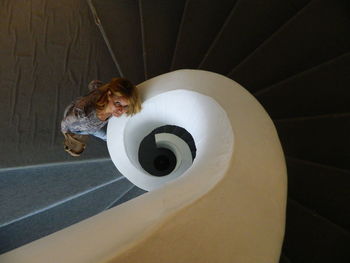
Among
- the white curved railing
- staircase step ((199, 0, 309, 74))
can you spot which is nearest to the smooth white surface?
the white curved railing

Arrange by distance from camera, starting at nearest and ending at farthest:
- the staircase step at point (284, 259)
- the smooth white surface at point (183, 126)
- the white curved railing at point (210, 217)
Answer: the white curved railing at point (210, 217) < the smooth white surface at point (183, 126) < the staircase step at point (284, 259)

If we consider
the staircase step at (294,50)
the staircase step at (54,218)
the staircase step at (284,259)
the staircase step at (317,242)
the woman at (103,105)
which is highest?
the staircase step at (294,50)

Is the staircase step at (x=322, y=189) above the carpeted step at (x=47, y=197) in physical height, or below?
above

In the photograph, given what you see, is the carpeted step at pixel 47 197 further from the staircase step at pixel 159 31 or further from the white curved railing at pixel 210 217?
the white curved railing at pixel 210 217

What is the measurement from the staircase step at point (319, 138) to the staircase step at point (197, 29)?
88cm

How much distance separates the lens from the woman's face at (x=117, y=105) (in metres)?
1.67

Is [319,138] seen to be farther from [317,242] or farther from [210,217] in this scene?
[210,217]

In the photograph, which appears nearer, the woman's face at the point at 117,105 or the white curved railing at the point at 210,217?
the white curved railing at the point at 210,217

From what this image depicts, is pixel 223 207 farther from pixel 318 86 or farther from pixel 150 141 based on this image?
pixel 150 141

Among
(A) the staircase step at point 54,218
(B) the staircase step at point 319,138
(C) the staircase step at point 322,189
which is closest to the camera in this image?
(C) the staircase step at point 322,189

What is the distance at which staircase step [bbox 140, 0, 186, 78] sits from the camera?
2.61 meters

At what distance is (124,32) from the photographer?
2.69 metres

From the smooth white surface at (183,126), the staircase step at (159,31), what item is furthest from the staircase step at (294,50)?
the smooth white surface at (183,126)

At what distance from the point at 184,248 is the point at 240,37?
6.51 feet
